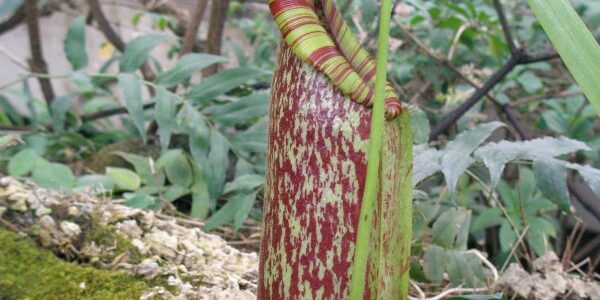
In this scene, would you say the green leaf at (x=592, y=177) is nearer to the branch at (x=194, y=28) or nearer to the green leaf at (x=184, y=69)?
the green leaf at (x=184, y=69)

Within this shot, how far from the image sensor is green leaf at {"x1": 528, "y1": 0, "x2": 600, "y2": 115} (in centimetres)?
34

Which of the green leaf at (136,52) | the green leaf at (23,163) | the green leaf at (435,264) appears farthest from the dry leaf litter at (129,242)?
the green leaf at (136,52)

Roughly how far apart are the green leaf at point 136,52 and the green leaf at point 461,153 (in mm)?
652

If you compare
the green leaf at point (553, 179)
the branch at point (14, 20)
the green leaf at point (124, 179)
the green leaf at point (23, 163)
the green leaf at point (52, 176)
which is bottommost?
the green leaf at point (124, 179)

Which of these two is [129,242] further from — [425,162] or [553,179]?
[553,179]

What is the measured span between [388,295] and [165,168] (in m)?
0.78

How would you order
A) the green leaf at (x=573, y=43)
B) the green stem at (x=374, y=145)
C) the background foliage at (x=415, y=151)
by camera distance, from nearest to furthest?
the green leaf at (x=573, y=43) < the green stem at (x=374, y=145) < the background foliage at (x=415, y=151)

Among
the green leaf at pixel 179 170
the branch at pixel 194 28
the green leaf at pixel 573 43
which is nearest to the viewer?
the green leaf at pixel 573 43

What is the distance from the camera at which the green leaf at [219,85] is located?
1.16 meters

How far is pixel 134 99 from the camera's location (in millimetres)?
1072

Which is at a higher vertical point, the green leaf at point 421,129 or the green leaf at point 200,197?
the green leaf at point 421,129

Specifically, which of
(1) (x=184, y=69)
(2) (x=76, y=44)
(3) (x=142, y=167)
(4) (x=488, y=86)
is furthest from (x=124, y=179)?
(4) (x=488, y=86)

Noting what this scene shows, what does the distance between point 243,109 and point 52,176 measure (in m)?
0.37

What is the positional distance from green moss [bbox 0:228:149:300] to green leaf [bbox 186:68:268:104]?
0.47 m
